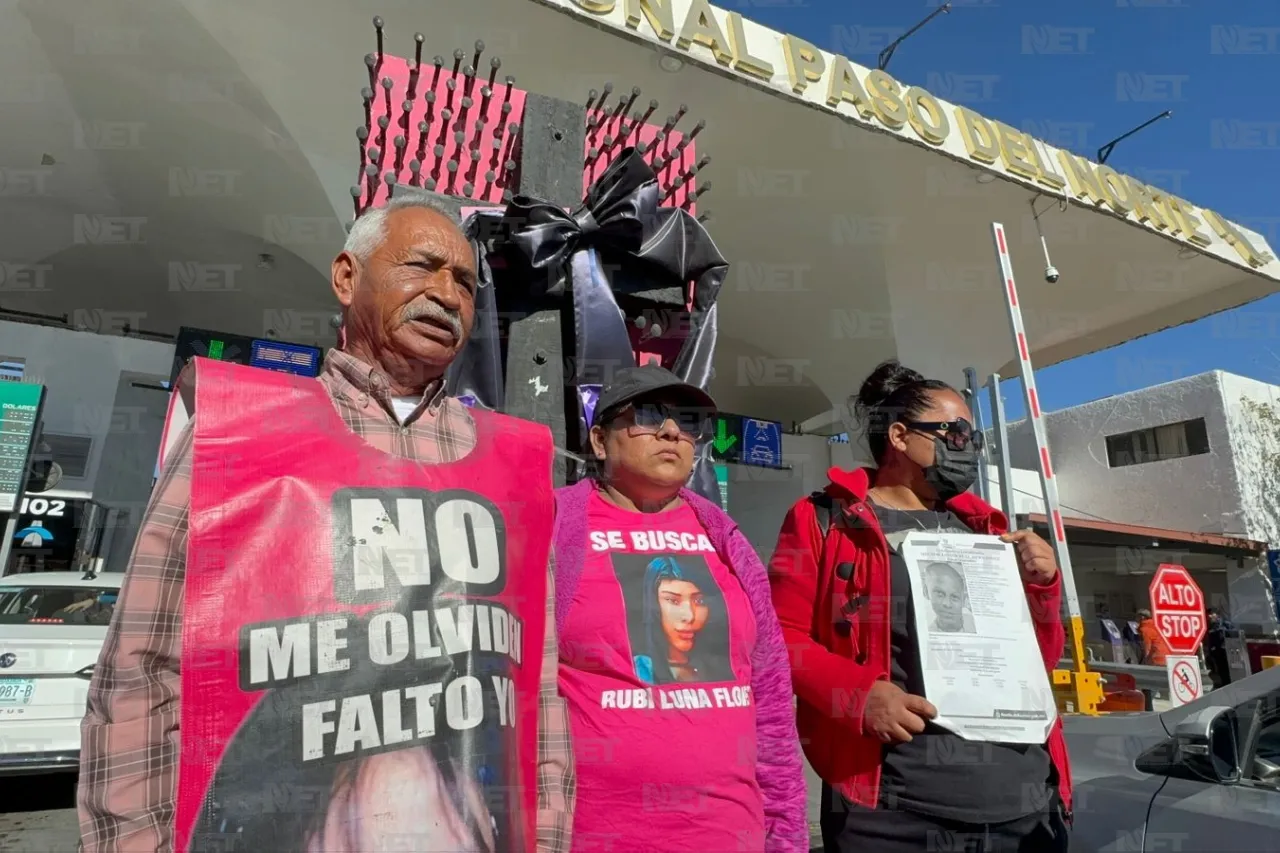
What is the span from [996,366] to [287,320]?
346 inches

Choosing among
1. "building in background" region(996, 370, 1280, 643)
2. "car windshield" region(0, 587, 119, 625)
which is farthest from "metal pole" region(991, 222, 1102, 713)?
"building in background" region(996, 370, 1280, 643)

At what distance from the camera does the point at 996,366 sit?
903 centimetres

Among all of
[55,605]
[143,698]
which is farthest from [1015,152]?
[55,605]

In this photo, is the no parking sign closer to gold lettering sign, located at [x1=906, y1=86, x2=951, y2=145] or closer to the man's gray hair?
gold lettering sign, located at [x1=906, y1=86, x2=951, y2=145]

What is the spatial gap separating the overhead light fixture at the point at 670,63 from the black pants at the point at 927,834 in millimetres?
4411

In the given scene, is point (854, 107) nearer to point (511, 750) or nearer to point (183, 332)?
point (511, 750)

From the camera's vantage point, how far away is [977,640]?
1.78 meters

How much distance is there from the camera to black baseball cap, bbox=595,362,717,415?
5.84ft

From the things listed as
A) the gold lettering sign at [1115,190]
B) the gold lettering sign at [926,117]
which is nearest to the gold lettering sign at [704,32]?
the gold lettering sign at [926,117]

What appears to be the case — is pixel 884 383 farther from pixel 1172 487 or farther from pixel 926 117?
pixel 1172 487

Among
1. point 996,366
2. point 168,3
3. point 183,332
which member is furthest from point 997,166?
point 183,332

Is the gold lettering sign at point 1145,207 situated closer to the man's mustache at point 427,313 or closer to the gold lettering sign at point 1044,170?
the gold lettering sign at point 1044,170

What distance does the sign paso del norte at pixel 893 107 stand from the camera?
185 inches

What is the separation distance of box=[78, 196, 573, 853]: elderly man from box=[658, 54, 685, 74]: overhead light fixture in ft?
13.6
